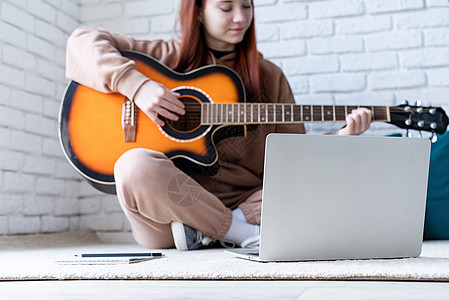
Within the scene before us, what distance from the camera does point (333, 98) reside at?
2.11 metres

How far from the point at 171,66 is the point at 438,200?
1.04 meters

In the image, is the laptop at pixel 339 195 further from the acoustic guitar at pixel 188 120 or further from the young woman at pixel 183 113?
the acoustic guitar at pixel 188 120

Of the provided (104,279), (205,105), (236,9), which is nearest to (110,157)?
(205,105)

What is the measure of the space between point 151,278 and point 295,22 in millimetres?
1593

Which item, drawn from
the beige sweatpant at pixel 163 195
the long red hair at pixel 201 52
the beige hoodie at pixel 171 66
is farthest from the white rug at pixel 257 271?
the long red hair at pixel 201 52

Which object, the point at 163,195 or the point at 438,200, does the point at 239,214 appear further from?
the point at 438,200

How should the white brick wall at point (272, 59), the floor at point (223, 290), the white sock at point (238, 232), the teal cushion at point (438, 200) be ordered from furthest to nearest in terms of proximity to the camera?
the white brick wall at point (272, 59), the teal cushion at point (438, 200), the white sock at point (238, 232), the floor at point (223, 290)

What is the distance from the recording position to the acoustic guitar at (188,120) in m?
1.56

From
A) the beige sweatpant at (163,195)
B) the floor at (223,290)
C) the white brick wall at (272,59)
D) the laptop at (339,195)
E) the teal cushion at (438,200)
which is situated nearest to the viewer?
the floor at (223,290)

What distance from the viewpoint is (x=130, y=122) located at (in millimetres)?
1595

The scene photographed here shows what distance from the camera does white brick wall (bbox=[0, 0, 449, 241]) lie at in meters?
1.95

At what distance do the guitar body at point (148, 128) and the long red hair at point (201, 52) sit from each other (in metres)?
0.11

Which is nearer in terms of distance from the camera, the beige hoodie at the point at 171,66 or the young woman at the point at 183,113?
the young woman at the point at 183,113

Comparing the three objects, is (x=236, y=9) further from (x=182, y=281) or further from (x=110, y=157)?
(x=182, y=281)
